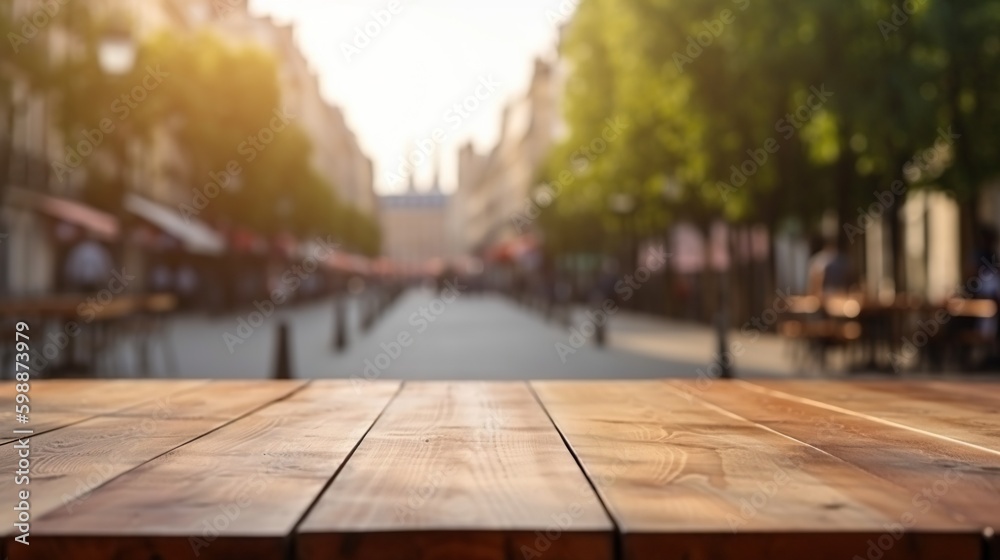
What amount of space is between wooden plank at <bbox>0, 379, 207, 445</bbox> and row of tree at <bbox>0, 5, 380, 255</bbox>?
19.3 metres

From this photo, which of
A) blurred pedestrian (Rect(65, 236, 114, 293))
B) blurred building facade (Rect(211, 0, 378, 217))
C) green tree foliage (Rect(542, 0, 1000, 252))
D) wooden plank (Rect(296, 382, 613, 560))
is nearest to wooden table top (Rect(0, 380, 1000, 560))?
wooden plank (Rect(296, 382, 613, 560))

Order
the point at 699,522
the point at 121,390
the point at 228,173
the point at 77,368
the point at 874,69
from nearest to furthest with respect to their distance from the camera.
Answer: the point at 699,522
the point at 121,390
the point at 77,368
the point at 874,69
the point at 228,173

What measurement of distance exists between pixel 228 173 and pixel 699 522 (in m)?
38.8

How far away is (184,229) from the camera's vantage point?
36.4 m

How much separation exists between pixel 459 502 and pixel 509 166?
109235 mm

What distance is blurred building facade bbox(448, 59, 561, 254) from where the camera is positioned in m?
87.5

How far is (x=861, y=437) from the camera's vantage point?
2.29 metres

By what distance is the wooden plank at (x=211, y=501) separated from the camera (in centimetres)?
142

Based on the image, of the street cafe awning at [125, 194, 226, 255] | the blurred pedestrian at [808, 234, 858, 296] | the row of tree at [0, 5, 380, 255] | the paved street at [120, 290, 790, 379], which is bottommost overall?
the paved street at [120, 290, 790, 379]

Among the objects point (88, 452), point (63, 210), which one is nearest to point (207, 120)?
point (63, 210)

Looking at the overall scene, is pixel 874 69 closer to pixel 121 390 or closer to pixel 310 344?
pixel 310 344

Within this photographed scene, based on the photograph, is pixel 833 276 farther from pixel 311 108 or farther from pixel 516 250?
pixel 311 108

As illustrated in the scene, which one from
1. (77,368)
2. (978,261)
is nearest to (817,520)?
(77,368)

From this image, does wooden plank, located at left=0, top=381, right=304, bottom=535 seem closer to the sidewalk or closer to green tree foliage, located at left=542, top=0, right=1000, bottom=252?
the sidewalk
